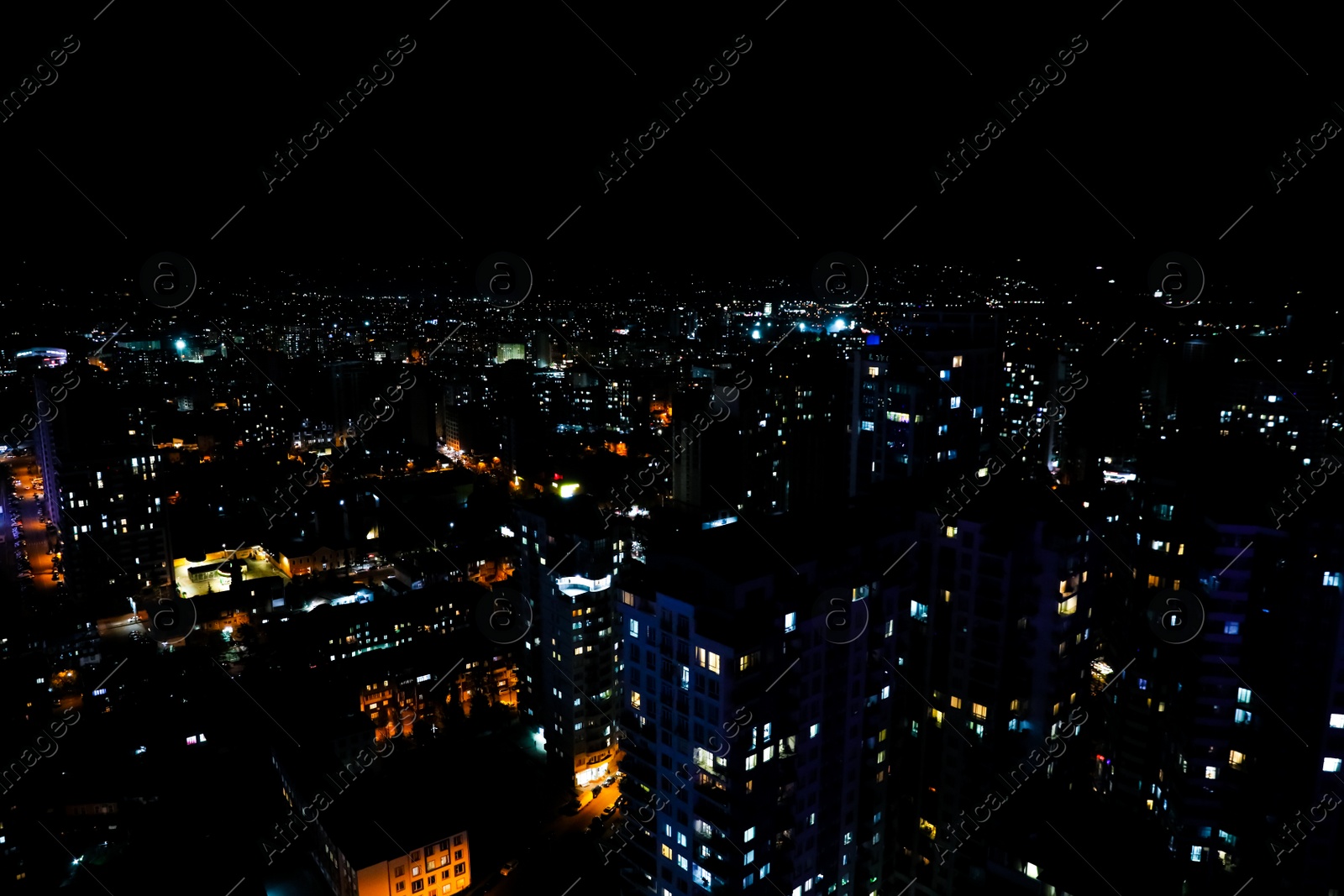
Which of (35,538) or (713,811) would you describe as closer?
(713,811)

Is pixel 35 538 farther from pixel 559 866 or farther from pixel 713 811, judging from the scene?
pixel 713 811

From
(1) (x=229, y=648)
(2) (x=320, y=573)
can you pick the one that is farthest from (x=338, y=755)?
(2) (x=320, y=573)

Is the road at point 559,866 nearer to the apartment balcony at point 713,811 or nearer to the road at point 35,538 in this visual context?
the apartment balcony at point 713,811

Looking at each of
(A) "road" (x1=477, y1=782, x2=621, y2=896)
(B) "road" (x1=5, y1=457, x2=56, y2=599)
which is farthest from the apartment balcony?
(B) "road" (x1=5, y1=457, x2=56, y2=599)

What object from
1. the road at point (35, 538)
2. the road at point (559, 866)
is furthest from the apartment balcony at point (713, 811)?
the road at point (35, 538)

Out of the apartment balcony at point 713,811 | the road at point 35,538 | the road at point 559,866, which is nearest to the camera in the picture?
the apartment balcony at point 713,811

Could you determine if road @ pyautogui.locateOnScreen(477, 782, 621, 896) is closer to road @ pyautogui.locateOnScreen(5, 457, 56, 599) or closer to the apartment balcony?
→ the apartment balcony

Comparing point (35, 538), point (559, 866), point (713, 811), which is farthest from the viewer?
point (35, 538)

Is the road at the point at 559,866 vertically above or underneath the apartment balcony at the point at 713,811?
underneath

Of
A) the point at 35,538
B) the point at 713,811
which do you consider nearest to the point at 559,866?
the point at 713,811

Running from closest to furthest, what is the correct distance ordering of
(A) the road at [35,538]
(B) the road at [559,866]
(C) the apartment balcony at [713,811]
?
1. (C) the apartment balcony at [713,811]
2. (B) the road at [559,866]
3. (A) the road at [35,538]

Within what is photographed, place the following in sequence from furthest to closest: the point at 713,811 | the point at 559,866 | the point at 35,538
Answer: the point at 35,538, the point at 559,866, the point at 713,811

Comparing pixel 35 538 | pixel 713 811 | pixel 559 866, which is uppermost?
pixel 713 811
